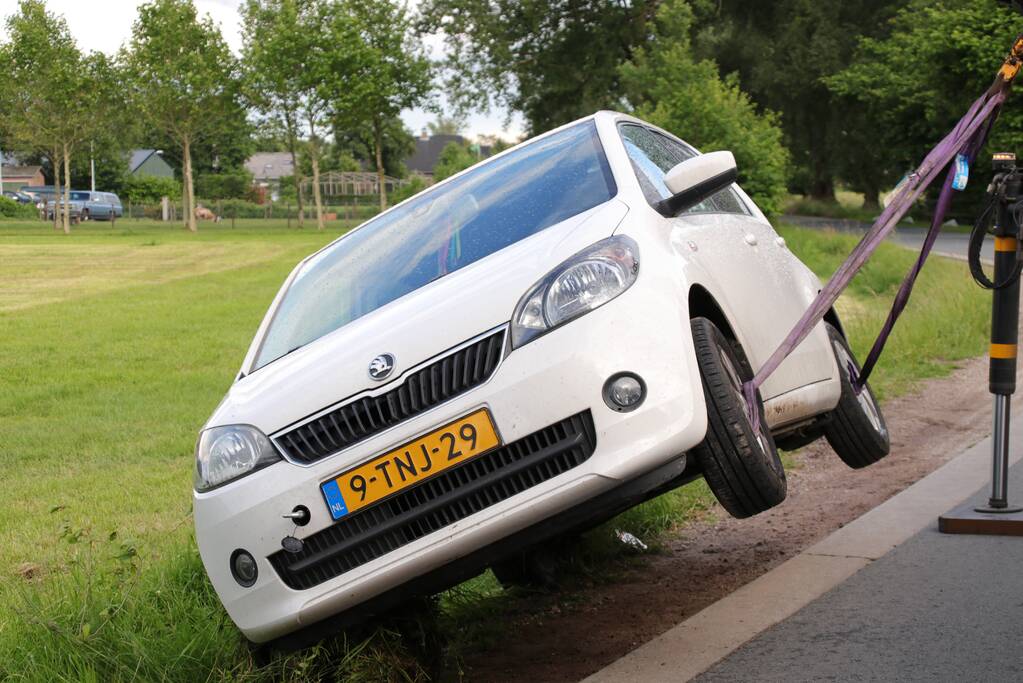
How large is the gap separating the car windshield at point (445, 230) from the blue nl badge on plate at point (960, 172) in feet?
4.69

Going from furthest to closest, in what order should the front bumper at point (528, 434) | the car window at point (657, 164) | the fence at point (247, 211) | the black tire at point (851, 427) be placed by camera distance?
1. the fence at point (247, 211)
2. the black tire at point (851, 427)
3. the car window at point (657, 164)
4. the front bumper at point (528, 434)

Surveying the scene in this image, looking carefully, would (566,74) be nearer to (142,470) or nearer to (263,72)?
(263,72)

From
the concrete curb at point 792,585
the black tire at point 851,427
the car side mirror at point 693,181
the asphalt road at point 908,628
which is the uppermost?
the car side mirror at point 693,181

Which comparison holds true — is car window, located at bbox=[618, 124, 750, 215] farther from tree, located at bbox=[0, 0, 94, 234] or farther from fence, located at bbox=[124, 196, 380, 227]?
fence, located at bbox=[124, 196, 380, 227]

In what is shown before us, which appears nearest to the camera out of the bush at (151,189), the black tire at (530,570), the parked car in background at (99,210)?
the black tire at (530,570)

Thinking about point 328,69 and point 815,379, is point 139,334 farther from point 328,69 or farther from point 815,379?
point 328,69

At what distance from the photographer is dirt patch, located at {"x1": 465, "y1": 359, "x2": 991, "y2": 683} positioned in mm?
4609

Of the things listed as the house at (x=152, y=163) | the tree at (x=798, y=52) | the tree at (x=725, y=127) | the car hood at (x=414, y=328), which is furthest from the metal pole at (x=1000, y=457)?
the house at (x=152, y=163)

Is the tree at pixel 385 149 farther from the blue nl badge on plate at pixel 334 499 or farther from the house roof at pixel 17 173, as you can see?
the blue nl badge on plate at pixel 334 499

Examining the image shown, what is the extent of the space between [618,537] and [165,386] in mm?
9342

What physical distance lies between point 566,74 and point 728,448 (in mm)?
49514

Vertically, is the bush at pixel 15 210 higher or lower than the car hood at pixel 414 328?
lower

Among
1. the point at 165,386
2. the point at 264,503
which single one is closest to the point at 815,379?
the point at 264,503

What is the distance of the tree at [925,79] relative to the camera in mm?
34438
